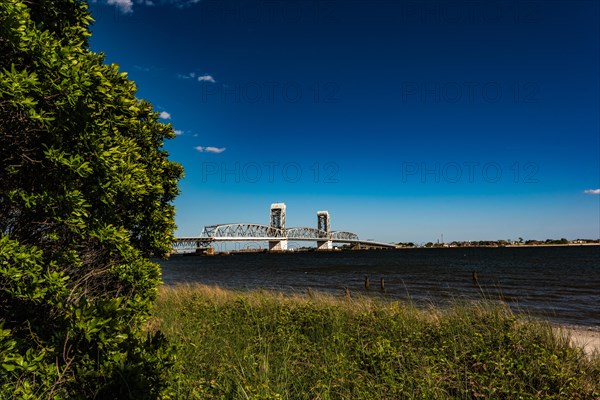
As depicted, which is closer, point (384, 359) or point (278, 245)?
point (384, 359)

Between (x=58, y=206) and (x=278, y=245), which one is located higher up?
(x=58, y=206)

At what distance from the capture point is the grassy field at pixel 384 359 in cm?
495

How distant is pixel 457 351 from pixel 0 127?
7877 millimetres

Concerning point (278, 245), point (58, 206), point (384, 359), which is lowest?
point (278, 245)

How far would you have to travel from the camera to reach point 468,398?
198 inches

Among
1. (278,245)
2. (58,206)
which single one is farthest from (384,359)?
(278,245)

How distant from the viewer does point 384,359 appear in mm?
6059

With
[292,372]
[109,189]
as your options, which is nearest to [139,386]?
[109,189]

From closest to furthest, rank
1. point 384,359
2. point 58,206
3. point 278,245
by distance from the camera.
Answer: point 58,206
point 384,359
point 278,245

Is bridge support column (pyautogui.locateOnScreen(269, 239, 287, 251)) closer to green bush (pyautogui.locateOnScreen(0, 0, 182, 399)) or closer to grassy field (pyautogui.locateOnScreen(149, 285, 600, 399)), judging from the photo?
grassy field (pyautogui.locateOnScreen(149, 285, 600, 399))

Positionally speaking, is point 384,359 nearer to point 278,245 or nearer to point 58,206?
point 58,206

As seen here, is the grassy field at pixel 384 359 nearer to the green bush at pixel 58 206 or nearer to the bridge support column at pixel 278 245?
the green bush at pixel 58 206

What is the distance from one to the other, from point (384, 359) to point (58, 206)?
220 inches

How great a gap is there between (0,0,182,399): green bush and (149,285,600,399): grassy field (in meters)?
1.07
